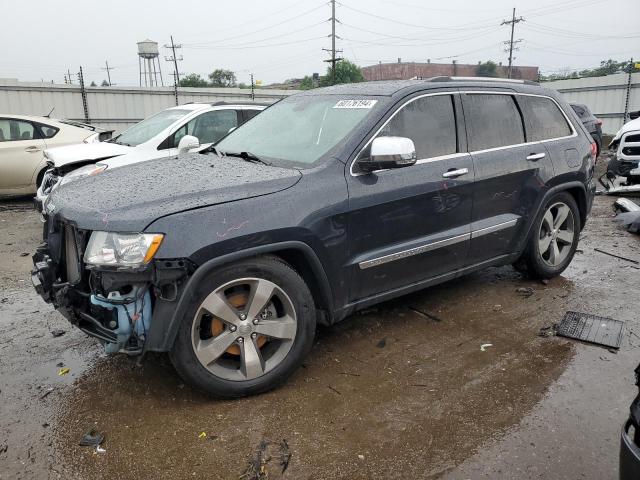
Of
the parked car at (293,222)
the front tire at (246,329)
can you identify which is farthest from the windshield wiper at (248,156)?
the front tire at (246,329)

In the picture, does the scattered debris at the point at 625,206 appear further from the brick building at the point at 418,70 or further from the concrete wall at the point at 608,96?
the brick building at the point at 418,70

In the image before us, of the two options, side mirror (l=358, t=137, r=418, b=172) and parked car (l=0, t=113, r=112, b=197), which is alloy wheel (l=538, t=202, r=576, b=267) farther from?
parked car (l=0, t=113, r=112, b=197)

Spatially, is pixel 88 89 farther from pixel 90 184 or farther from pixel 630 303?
pixel 630 303

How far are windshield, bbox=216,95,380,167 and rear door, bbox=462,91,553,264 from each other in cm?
100

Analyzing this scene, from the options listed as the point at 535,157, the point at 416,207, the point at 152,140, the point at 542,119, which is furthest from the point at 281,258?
the point at 152,140

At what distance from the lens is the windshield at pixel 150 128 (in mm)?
7570

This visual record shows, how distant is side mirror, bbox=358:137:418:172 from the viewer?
323cm

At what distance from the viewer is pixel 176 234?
8.84 feet

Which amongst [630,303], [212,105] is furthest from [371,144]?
[212,105]

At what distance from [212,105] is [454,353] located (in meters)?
5.71

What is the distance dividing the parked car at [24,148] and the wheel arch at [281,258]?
7030 mm

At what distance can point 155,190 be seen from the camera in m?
2.97

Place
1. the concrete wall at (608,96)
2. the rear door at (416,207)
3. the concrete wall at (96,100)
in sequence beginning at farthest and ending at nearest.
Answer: the concrete wall at (608,96)
the concrete wall at (96,100)
the rear door at (416,207)

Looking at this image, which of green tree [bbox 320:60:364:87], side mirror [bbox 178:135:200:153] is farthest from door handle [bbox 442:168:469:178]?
green tree [bbox 320:60:364:87]
